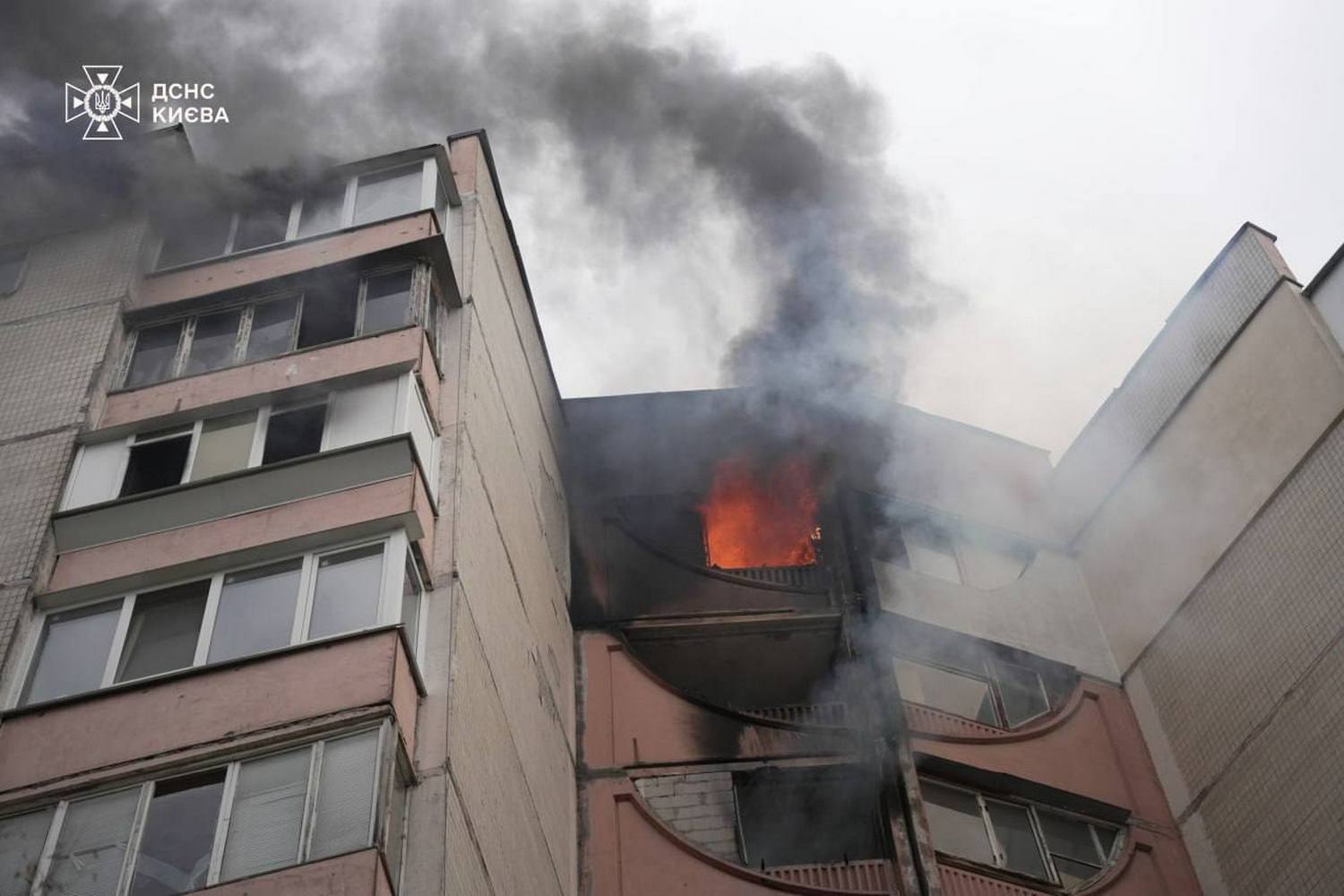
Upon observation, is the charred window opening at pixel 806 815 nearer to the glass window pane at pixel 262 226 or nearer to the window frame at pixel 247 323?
the window frame at pixel 247 323

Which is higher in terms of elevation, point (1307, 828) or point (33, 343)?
point (33, 343)

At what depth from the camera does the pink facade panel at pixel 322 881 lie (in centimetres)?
983

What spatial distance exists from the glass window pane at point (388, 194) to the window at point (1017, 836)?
10292 millimetres

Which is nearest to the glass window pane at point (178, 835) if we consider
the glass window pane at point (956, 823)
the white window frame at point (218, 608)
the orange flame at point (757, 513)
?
the white window frame at point (218, 608)

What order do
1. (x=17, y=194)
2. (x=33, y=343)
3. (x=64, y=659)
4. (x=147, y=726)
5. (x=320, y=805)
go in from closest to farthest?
(x=320, y=805) → (x=147, y=726) → (x=64, y=659) → (x=33, y=343) → (x=17, y=194)

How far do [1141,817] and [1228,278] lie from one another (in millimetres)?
8088

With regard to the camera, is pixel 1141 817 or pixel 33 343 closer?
pixel 33 343

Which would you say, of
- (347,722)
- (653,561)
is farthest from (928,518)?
(347,722)

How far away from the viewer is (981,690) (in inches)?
781

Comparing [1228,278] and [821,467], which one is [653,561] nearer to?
[821,467]

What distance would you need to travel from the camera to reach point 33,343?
15852mm

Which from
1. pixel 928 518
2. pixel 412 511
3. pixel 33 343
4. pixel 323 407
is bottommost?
pixel 412 511

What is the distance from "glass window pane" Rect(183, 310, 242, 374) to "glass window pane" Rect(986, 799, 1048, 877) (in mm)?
11493

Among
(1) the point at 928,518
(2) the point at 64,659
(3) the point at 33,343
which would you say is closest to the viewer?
(2) the point at 64,659
